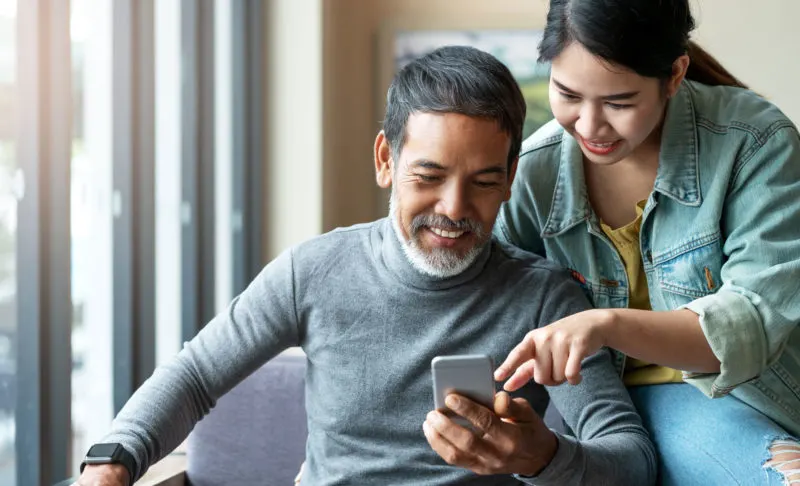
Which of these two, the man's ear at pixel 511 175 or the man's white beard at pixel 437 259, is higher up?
the man's ear at pixel 511 175

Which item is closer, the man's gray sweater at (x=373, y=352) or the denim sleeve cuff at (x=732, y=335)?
the denim sleeve cuff at (x=732, y=335)

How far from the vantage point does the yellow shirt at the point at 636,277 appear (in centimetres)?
181

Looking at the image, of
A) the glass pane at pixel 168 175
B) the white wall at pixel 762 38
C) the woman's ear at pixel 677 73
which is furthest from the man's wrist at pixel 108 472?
the white wall at pixel 762 38

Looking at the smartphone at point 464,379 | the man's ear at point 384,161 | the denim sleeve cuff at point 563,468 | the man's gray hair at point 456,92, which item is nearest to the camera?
the smartphone at point 464,379

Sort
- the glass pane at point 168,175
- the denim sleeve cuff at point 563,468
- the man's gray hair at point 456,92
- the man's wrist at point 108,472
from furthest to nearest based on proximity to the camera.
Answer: the glass pane at point 168,175
the man's gray hair at point 456,92
the man's wrist at point 108,472
the denim sleeve cuff at point 563,468

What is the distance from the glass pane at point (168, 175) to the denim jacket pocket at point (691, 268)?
2115 millimetres

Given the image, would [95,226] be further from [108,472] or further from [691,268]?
[691,268]

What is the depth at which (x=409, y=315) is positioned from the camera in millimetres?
1737

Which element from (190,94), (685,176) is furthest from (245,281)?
(685,176)

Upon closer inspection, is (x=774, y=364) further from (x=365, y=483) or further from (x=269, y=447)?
(x=269, y=447)

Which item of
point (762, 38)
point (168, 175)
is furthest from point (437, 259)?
point (762, 38)

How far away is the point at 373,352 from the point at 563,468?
1.40 feet

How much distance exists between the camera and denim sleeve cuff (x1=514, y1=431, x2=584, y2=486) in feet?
4.72

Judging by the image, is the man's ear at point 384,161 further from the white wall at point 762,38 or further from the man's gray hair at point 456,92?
the white wall at point 762,38
